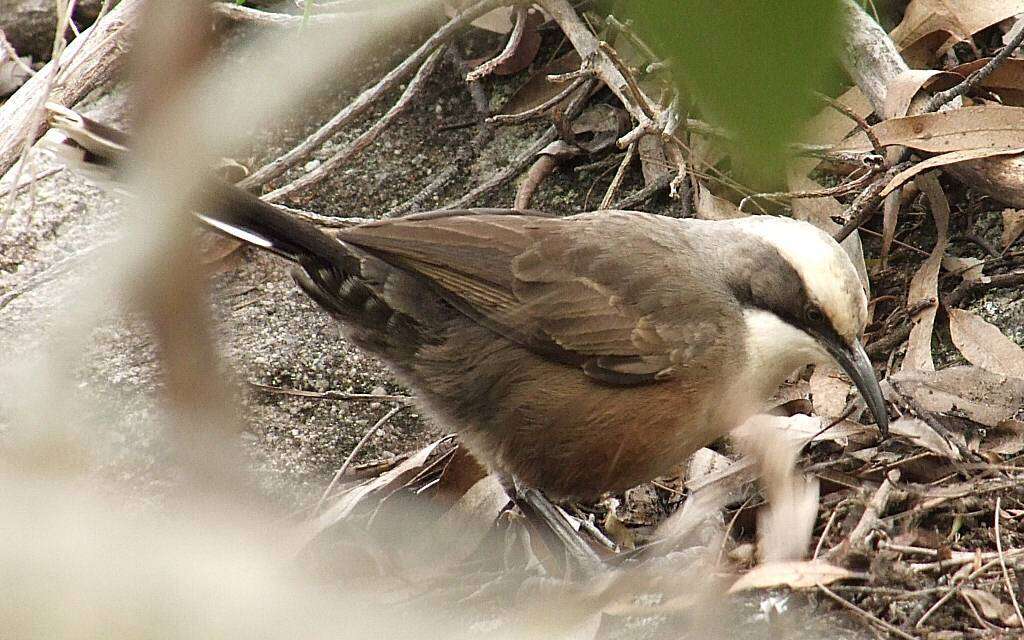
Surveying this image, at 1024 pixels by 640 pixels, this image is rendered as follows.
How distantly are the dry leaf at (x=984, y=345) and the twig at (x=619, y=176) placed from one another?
157cm

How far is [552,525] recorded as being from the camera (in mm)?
4363

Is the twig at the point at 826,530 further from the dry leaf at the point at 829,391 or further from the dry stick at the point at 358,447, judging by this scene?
the dry stick at the point at 358,447

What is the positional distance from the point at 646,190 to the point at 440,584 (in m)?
2.35

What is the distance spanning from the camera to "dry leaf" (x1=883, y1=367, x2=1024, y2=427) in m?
4.12

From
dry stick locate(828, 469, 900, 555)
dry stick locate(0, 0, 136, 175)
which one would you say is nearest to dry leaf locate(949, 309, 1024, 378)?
dry stick locate(828, 469, 900, 555)

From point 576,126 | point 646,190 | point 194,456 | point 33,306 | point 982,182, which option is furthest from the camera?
point 576,126

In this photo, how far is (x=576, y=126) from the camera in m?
5.62

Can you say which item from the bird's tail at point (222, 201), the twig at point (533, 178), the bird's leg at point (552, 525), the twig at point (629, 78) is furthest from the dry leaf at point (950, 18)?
the bird's tail at point (222, 201)

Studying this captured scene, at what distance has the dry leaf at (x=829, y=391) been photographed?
179 inches

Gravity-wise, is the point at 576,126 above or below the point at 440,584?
above

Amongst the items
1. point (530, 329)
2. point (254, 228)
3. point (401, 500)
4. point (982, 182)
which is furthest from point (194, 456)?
point (982, 182)

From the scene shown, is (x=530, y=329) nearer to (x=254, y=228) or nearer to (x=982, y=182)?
(x=254, y=228)

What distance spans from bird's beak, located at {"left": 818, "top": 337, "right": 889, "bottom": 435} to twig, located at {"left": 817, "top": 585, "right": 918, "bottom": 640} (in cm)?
75

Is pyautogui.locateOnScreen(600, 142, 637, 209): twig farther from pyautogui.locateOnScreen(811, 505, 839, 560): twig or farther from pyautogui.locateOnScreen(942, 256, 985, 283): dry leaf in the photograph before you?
pyautogui.locateOnScreen(811, 505, 839, 560): twig
